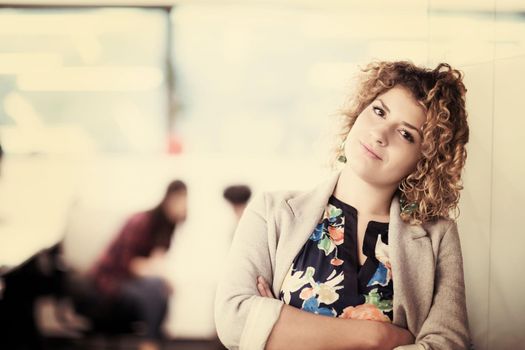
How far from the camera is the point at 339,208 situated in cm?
147

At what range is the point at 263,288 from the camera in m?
1.35

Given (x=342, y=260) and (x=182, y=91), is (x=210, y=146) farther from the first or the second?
(x=342, y=260)

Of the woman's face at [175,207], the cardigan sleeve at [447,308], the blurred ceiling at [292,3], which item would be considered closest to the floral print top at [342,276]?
the cardigan sleeve at [447,308]

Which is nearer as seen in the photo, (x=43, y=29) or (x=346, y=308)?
(x=346, y=308)

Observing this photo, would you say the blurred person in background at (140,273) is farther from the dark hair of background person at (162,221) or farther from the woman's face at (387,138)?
the woman's face at (387,138)

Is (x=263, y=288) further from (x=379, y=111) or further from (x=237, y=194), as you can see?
(x=237, y=194)

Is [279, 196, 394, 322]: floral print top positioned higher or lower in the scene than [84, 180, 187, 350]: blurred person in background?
higher

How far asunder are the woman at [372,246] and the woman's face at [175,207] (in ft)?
4.55

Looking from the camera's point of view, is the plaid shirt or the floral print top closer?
the floral print top

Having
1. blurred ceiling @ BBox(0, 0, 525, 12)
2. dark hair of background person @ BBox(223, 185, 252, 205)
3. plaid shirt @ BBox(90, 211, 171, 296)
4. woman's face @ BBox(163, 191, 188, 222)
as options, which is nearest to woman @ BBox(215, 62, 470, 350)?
blurred ceiling @ BBox(0, 0, 525, 12)

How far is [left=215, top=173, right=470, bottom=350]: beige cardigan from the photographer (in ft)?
4.26

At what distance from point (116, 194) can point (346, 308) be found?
1.77m

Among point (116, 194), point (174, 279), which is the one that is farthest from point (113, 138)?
point (174, 279)

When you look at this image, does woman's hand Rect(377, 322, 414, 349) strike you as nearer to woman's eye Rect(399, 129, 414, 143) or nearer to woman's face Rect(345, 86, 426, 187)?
woman's face Rect(345, 86, 426, 187)
